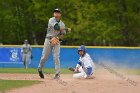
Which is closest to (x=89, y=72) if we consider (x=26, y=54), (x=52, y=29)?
(x=52, y=29)

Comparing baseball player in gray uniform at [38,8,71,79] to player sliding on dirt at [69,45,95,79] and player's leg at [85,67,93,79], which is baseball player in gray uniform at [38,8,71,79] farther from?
player's leg at [85,67,93,79]

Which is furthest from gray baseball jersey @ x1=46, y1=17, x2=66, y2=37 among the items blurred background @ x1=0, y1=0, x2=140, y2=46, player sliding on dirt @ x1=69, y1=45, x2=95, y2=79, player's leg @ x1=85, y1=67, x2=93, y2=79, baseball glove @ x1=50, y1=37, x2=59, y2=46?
blurred background @ x1=0, y1=0, x2=140, y2=46

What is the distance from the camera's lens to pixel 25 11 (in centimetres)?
4669

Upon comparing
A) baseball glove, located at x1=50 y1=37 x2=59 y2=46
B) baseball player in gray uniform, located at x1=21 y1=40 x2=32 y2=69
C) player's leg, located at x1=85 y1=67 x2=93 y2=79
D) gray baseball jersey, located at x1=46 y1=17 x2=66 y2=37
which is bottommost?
baseball player in gray uniform, located at x1=21 y1=40 x2=32 y2=69

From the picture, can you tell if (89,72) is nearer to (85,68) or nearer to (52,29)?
(85,68)

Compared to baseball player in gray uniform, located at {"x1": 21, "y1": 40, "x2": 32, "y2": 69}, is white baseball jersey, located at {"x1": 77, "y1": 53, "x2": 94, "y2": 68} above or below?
above

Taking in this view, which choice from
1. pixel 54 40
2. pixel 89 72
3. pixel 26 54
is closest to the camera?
pixel 54 40

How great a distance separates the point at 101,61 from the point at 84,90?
18.8 metres

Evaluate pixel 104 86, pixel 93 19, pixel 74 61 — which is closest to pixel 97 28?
pixel 93 19

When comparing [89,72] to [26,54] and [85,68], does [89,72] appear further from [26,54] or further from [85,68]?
[26,54]

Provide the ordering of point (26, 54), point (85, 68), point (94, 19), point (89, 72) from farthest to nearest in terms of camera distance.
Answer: point (94, 19), point (26, 54), point (85, 68), point (89, 72)

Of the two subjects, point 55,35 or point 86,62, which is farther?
point 86,62

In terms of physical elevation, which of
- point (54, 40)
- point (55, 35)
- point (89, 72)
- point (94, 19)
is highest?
point (94, 19)

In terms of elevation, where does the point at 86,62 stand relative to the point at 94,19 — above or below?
below
